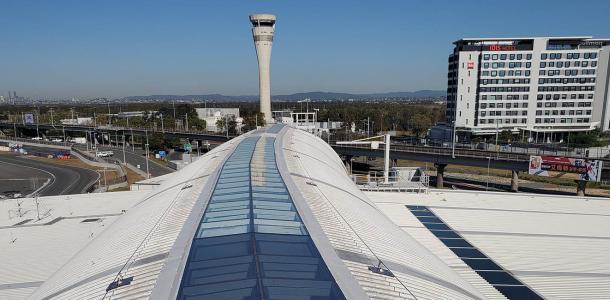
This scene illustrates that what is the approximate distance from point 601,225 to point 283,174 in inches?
646

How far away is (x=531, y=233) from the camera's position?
16859 mm

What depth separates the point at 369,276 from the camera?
6961 millimetres

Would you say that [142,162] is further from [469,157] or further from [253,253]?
[253,253]

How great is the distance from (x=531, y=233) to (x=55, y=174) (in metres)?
49.0

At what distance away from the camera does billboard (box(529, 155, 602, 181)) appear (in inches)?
1260

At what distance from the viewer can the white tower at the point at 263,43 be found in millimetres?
79750

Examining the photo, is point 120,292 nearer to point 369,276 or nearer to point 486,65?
point 369,276

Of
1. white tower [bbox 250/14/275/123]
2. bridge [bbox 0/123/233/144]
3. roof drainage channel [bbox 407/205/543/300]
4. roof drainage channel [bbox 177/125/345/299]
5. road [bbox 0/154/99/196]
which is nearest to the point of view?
roof drainage channel [bbox 177/125/345/299]

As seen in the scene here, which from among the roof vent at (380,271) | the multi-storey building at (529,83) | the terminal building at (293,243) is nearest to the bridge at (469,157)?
the terminal building at (293,243)

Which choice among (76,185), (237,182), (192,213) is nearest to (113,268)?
(192,213)

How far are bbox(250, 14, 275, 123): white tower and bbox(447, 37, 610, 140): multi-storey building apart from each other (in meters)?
38.6

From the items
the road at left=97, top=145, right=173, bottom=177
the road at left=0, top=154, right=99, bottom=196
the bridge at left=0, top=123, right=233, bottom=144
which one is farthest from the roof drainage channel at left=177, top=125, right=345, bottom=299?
the bridge at left=0, top=123, right=233, bottom=144

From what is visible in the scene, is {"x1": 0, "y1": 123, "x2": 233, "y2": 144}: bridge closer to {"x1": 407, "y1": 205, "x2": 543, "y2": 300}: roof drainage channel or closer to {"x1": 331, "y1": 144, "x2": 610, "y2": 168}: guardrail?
{"x1": 331, "y1": 144, "x2": 610, "y2": 168}: guardrail

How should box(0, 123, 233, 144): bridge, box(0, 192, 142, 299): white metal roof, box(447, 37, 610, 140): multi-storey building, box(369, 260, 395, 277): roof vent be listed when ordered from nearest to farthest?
1. box(369, 260, 395, 277): roof vent
2. box(0, 192, 142, 299): white metal roof
3. box(447, 37, 610, 140): multi-storey building
4. box(0, 123, 233, 144): bridge
